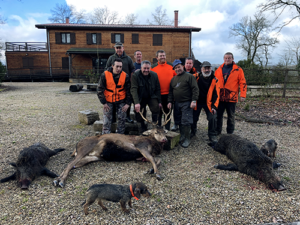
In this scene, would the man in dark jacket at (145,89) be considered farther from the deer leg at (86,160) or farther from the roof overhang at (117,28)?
the roof overhang at (117,28)

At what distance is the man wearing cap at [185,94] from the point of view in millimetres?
5387

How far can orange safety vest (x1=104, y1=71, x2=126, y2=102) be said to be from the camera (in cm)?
521

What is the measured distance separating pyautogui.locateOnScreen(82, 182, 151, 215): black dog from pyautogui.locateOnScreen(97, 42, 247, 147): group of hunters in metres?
2.58

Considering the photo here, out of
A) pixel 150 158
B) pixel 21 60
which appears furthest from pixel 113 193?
pixel 21 60

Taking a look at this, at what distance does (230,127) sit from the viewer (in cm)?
611

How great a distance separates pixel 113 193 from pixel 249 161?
2676 millimetres

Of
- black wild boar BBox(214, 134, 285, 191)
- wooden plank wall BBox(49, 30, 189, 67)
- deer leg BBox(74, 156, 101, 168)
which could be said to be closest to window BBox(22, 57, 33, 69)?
wooden plank wall BBox(49, 30, 189, 67)

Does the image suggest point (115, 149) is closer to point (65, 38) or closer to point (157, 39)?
point (157, 39)

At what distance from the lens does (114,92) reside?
528 cm

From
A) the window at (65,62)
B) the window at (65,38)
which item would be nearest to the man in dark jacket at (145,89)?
the window at (65,62)

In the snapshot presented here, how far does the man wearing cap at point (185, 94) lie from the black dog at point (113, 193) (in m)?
2.75

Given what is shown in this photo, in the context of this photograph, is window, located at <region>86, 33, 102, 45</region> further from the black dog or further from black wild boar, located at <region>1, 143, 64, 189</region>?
the black dog

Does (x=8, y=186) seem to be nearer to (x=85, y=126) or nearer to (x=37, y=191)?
(x=37, y=191)

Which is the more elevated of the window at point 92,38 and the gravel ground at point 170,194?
the window at point 92,38
